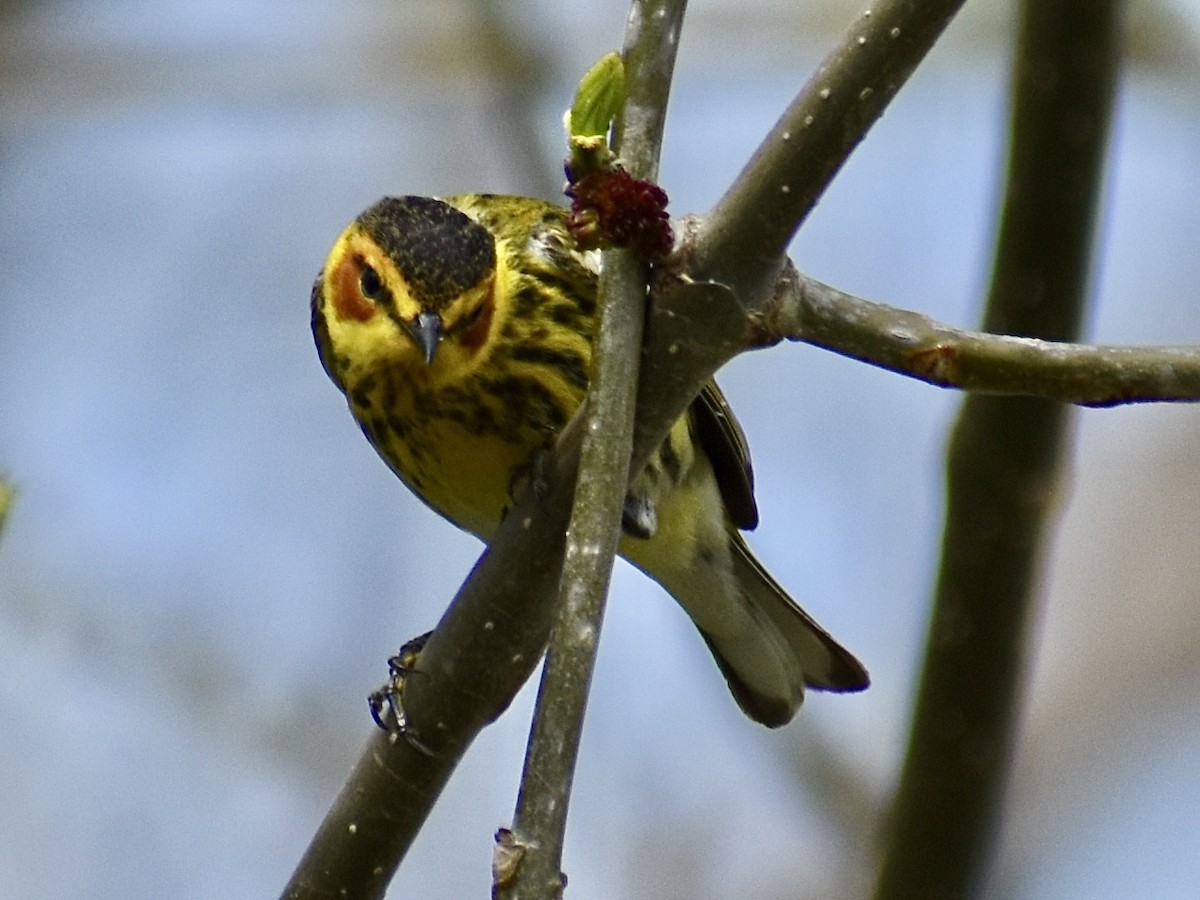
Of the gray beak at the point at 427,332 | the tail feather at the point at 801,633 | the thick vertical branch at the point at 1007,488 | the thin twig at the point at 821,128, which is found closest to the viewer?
the thin twig at the point at 821,128

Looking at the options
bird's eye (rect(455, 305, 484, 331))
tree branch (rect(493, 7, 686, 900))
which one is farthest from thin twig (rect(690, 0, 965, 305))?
bird's eye (rect(455, 305, 484, 331))

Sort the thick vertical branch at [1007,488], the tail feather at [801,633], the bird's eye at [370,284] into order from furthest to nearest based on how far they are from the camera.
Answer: the tail feather at [801,633] < the bird's eye at [370,284] < the thick vertical branch at [1007,488]

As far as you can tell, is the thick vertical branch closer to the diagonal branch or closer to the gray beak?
the diagonal branch

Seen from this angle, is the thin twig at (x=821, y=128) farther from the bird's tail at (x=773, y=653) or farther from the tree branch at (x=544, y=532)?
the bird's tail at (x=773, y=653)

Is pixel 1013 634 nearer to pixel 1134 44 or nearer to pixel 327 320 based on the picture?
pixel 327 320

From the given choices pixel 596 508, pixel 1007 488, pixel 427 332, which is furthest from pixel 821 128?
pixel 427 332

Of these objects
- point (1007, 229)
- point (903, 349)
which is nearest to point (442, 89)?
point (1007, 229)

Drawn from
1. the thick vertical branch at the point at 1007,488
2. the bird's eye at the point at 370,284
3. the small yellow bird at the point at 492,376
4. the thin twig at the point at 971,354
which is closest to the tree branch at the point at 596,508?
the thin twig at the point at 971,354

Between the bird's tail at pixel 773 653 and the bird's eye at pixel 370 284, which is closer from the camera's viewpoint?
the bird's eye at pixel 370 284
